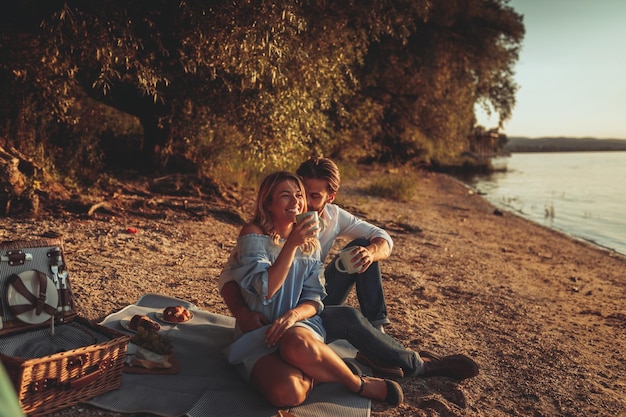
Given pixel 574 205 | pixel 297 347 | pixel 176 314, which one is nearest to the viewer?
pixel 297 347

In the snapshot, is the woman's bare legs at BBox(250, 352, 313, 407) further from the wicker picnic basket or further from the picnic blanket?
the wicker picnic basket

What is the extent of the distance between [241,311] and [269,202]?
700 mm

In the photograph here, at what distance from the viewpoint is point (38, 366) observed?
2.83 m

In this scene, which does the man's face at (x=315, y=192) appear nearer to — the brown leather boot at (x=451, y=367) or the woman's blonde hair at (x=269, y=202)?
the woman's blonde hair at (x=269, y=202)

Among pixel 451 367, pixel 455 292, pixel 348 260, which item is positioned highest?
pixel 348 260

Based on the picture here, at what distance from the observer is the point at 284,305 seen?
3.48 metres

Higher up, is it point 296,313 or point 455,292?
point 296,313

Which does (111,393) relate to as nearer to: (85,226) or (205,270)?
(205,270)

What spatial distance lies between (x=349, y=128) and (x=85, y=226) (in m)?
12.6

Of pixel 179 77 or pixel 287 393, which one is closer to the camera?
pixel 287 393

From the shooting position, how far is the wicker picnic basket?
2869 millimetres

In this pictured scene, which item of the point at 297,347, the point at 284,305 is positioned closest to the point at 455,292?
the point at 284,305

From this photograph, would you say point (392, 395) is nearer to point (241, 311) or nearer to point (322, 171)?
point (241, 311)

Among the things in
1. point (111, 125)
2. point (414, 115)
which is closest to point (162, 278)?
point (111, 125)
